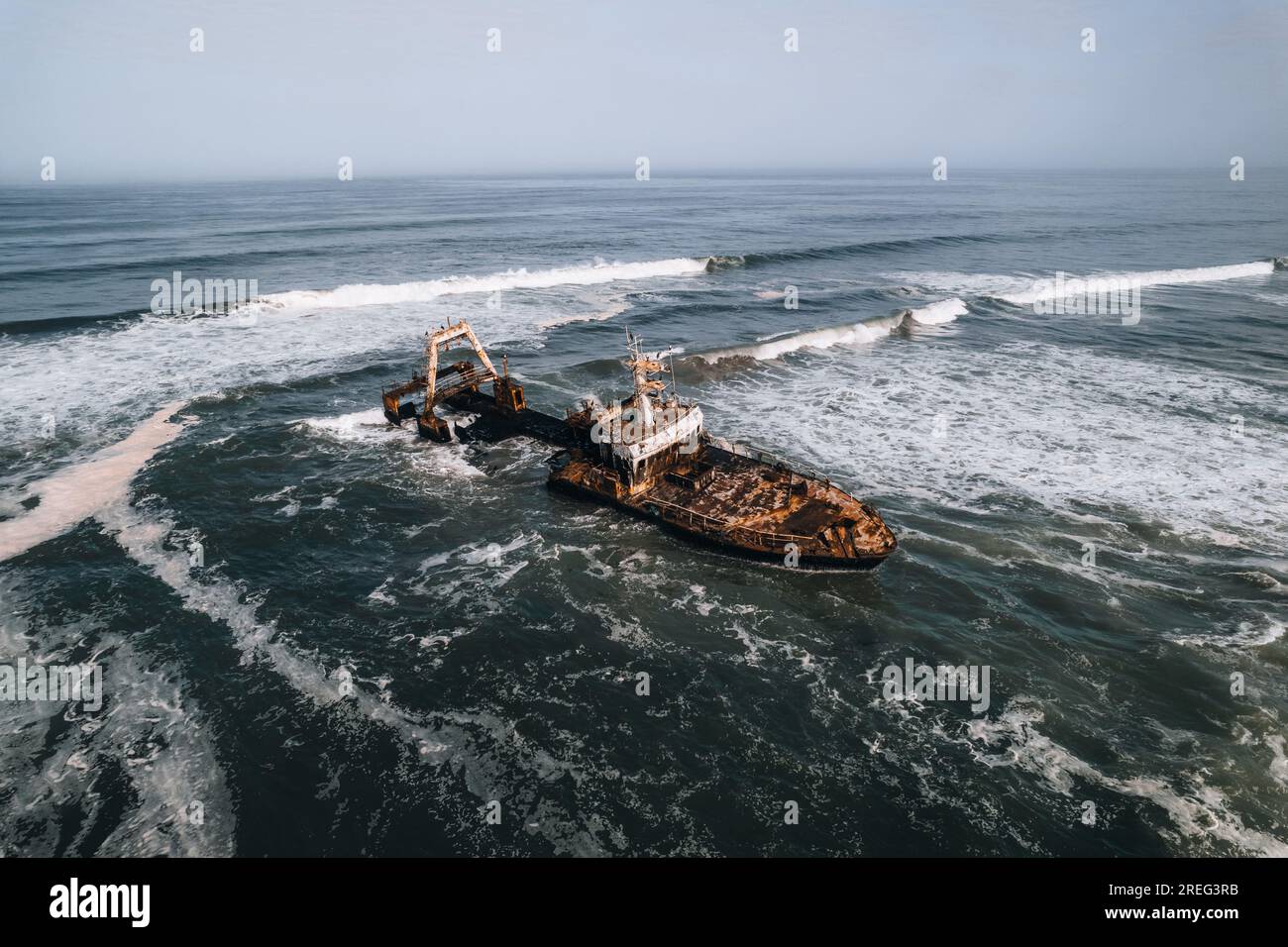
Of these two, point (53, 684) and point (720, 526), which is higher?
point (720, 526)

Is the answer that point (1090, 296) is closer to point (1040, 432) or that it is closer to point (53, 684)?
→ point (1040, 432)

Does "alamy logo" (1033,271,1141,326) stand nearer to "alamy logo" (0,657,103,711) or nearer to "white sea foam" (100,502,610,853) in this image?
"white sea foam" (100,502,610,853)

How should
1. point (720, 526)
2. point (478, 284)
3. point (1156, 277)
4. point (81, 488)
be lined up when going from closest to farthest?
point (720, 526) < point (81, 488) < point (478, 284) < point (1156, 277)

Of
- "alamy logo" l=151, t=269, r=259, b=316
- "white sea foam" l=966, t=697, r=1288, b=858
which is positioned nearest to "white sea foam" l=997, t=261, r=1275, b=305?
"white sea foam" l=966, t=697, r=1288, b=858

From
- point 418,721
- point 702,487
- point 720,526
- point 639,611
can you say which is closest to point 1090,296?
point 702,487

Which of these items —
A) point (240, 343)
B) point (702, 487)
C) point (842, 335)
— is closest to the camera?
point (702, 487)

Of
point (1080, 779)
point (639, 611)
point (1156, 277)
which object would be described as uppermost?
point (1156, 277)
